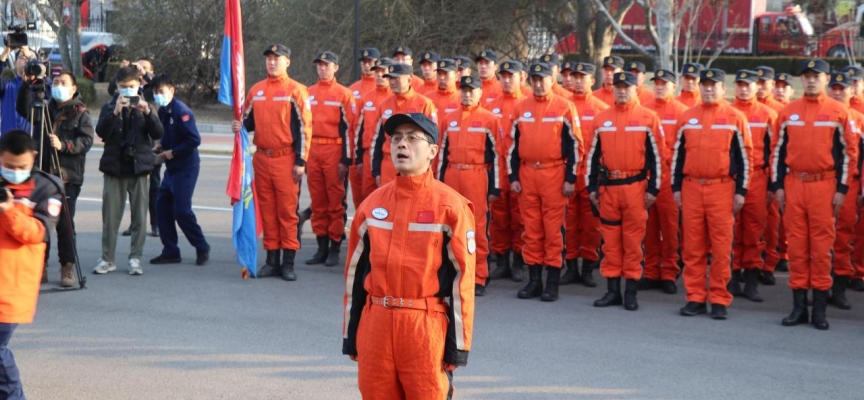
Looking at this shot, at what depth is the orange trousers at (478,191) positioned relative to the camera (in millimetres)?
10766

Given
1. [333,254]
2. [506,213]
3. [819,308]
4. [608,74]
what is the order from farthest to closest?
[608,74], [333,254], [506,213], [819,308]

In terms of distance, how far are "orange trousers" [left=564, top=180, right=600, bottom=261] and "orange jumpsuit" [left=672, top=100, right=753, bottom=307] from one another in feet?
5.94

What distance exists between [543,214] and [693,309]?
5.51ft

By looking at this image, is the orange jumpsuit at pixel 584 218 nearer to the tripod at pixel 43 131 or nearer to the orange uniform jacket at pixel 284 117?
the orange uniform jacket at pixel 284 117

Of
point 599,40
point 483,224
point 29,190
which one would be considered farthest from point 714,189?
point 599,40

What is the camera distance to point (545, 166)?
34.8 feet

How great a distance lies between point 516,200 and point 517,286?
3.60ft

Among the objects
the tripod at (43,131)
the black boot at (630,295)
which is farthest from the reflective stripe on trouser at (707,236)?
the tripod at (43,131)

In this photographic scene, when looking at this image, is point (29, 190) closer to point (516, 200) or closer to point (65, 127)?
point (65, 127)

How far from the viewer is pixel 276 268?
11.5m

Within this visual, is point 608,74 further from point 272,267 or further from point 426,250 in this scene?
point 426,250

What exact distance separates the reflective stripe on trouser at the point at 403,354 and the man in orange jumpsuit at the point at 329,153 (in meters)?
7.00

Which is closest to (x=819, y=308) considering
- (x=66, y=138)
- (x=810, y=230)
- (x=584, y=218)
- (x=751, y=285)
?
(x=810, y=230)

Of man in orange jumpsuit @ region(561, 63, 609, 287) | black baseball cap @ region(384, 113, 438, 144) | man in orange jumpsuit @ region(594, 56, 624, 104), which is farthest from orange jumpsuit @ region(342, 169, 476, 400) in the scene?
man in orange jumpsuit @ region(594, 56, 624, 104)
